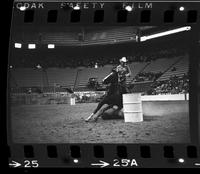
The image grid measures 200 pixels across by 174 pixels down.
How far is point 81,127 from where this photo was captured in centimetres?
553

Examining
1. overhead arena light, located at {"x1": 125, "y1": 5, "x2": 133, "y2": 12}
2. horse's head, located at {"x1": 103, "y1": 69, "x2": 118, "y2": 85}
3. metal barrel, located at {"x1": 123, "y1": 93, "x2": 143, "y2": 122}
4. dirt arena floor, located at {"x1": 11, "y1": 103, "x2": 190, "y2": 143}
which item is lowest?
dirt arena floor, located at {"x1": 11, "y1": 103, "x2": 190, "y2": 143}

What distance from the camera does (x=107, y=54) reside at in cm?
550

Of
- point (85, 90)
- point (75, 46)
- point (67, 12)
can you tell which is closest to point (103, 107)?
point (85, 90)

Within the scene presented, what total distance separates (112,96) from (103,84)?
177 millimetres

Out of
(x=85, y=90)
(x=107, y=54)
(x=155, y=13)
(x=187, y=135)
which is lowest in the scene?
(x=187, y=135)

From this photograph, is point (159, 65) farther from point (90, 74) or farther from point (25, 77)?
point (25, 77)

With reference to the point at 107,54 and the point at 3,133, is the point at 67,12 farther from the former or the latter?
the point at 3,133

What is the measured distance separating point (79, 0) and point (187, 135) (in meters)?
1.87

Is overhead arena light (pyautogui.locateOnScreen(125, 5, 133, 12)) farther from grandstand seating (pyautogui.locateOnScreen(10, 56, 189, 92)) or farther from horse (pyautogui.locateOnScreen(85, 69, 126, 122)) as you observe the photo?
horse (pyautogui.locateOnScreen(85, 69, 126, 122))

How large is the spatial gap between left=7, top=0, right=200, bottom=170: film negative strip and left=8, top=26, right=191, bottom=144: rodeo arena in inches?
0.4

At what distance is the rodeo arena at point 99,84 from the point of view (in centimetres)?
543

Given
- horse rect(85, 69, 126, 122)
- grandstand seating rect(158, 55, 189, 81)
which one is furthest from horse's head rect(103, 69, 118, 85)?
grandstand seating rect(158, 55, 189, 81)

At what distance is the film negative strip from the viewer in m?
5.42

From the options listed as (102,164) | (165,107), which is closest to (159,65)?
(165,107)
